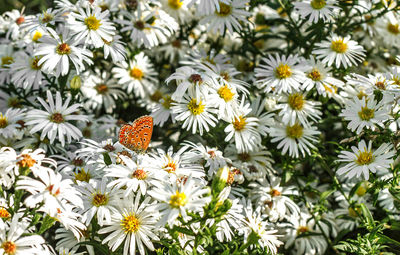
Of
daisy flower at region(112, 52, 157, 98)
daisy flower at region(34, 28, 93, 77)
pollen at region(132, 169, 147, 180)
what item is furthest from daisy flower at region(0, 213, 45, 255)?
daisy flower at region(112, 52, 157, 98)

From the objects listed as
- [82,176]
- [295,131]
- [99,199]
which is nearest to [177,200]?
[99,199]

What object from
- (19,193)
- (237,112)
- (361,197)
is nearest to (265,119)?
(237,112)

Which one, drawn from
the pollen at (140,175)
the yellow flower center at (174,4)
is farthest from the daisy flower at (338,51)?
the pollen at (140,175)

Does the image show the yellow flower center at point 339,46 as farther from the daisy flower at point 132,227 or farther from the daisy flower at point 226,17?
the daisy flower at point 132,227

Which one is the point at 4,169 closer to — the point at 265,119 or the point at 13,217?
the point at 13,217

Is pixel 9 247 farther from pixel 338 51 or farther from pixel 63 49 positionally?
pixel 338 51
